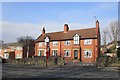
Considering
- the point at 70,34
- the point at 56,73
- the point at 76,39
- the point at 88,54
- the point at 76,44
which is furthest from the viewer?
the point at 70,34

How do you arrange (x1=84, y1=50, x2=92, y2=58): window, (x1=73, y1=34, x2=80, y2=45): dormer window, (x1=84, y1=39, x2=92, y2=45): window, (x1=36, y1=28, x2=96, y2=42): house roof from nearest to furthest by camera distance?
(x1=84, y1=50, x2=92, y2=58): window → (x1=84, y1=39, x2=92, y2=45): window → (x1=36, y1=28, x2=96, y2=42): house roof → (x1=73, y1=34, x2=80, y2=45): dormer window

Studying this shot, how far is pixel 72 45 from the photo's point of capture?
197 feet

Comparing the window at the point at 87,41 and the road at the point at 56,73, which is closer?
the road at the point at 56,73

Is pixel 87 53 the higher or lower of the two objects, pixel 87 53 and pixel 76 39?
the lower

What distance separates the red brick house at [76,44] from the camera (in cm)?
5625

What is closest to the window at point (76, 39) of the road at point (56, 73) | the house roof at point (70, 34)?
the house roof at point (70, 34)

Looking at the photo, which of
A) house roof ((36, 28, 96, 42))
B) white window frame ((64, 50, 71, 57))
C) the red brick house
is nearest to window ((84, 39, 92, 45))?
the red brick house

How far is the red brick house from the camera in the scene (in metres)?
56.2

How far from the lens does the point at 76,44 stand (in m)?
59.3

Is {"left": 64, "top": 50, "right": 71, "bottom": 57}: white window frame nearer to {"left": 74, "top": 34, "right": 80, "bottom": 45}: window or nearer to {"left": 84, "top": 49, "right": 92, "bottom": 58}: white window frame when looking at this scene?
{"left": 74, "top": 34, "right": 80, "bottom": 45}: window

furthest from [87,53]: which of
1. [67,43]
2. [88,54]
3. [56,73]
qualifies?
[56,73]

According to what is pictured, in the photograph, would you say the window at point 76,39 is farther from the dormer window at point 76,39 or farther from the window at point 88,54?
the window at point 88,54

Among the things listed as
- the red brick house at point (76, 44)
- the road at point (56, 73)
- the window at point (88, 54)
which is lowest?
the road at point (56, 73)

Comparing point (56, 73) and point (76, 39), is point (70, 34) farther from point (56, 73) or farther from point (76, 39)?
point (56, 73)
